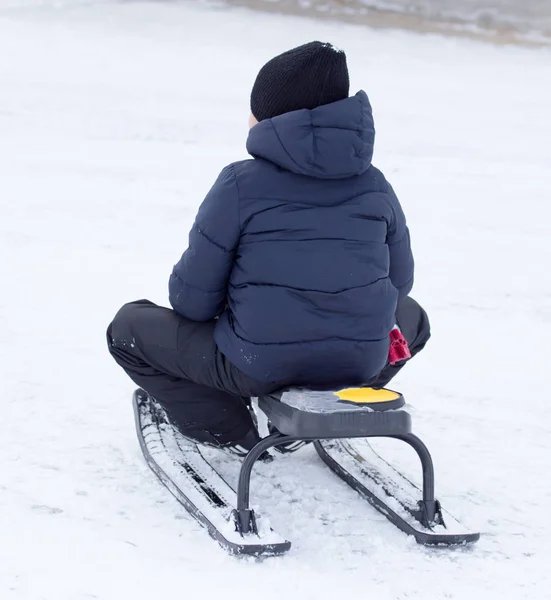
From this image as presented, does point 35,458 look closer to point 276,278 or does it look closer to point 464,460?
point 276,278

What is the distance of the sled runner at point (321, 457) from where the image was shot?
216 cm

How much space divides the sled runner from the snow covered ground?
49 mm

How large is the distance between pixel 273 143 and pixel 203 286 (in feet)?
1.32

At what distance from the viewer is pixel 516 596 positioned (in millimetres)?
2146

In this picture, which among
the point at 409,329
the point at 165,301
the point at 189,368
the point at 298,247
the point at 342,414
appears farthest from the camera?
the point at 165,301

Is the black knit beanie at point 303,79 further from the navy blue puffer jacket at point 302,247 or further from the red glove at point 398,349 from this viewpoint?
the red glove at point 398,349

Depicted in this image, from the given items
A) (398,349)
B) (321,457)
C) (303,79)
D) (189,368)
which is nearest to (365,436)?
(398,349)

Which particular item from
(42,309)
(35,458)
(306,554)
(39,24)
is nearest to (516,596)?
(306,554)

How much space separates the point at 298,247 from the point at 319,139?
26cm

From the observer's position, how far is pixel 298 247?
7.39 ft

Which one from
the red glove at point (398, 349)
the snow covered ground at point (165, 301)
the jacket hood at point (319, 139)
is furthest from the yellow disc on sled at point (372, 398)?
the jacket hood at point (319, 139)

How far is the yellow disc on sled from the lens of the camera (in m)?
2.17

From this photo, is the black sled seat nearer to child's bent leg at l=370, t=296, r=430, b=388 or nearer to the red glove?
the red glove

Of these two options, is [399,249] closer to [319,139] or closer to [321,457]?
[319,139]
